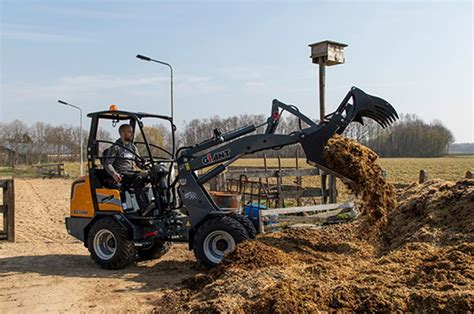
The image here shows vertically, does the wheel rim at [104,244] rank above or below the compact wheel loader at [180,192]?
below

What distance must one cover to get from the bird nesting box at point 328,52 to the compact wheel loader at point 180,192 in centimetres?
400

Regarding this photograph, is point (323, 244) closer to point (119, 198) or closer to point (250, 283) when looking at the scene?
point (250, 283)

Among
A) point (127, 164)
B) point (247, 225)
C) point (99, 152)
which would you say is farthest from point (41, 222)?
point (247, 225)

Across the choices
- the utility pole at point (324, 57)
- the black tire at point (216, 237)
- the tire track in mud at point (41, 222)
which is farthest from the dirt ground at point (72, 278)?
the utility pole at point (324, 57)

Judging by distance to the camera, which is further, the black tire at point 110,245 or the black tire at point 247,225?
the black tire at point 110,245

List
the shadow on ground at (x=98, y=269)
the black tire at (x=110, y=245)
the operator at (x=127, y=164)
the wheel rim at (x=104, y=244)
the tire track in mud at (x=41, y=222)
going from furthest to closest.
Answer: the tire track in mud at (x=41, y=222)
the operator at (x=127, y=164)
the wheel rim at (x=104, y=244)
the black tire at (x=110, y=245)
the shadow on ground at (x=98, y=269)

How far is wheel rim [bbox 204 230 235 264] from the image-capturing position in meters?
7.04

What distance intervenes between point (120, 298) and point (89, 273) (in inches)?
68.5

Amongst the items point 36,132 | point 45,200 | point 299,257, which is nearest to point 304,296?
point 299,257

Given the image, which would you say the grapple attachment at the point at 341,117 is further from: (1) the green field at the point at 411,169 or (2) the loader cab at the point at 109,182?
(1) the green field at the point at 411,169

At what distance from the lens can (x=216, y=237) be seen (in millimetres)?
7141

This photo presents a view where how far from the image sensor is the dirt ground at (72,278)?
229 inches

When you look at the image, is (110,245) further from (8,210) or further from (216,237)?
(8,210)

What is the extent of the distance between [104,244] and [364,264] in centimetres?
423
